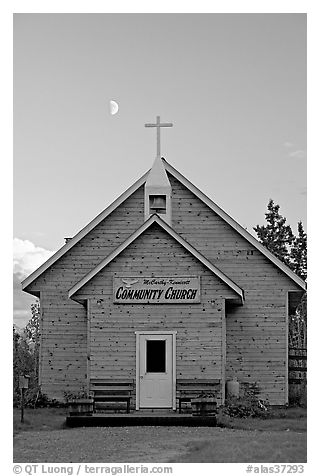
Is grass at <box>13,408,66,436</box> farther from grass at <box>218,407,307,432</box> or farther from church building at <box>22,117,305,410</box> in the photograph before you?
grass at <box>218,407,307,432</box>

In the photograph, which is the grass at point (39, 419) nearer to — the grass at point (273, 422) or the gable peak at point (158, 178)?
the grass at point (273, 422)

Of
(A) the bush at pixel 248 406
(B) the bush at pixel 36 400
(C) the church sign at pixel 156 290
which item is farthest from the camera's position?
(B) the bush at pixel 36 400

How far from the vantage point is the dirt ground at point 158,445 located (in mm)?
16797

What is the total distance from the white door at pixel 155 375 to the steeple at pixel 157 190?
4401 mm

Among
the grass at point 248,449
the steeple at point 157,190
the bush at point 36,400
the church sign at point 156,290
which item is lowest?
the grass at point 248,449

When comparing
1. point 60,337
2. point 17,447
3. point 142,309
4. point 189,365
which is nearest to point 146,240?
point 142,309

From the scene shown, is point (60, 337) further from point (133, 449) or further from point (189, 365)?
point (133, 449)

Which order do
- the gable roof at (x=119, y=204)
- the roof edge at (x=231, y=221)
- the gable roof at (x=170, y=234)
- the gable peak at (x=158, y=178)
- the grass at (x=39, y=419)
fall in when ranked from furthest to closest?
the gable roof at (x=119, y=204)
the gable peak at (x=158, y=178)
the roof edge at (x=231, y=221)
the gable roof at (x=170, y=234)
the grass at (x=39, y=419)

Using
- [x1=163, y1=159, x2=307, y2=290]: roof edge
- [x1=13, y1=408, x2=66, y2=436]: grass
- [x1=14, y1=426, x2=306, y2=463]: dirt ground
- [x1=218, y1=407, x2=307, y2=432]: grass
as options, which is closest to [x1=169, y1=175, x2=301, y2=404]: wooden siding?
[x1=163, y1=159, x2=307, y2=290]: roof edge

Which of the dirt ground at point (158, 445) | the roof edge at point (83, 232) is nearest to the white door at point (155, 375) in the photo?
the dirt ground at point (158, 445)

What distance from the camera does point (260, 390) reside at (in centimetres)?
2738

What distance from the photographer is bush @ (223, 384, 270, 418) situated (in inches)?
944

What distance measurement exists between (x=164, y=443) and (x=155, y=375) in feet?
19.6
